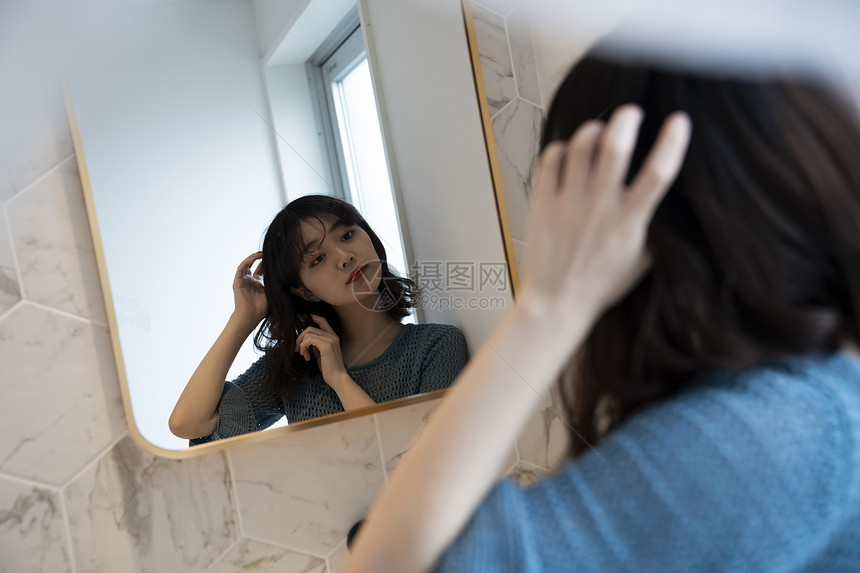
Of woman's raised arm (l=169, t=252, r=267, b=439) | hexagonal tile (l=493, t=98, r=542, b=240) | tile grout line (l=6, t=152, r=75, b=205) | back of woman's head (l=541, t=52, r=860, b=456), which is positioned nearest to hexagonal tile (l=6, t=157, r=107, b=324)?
tile grout line (l=6, t=152, r=75, b=205)

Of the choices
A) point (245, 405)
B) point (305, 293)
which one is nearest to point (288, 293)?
point (305, 293)

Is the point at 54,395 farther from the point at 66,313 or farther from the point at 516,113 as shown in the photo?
the point at 516,113

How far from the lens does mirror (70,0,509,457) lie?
2.40 feet

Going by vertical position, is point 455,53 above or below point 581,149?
above

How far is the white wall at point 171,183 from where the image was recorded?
733mm

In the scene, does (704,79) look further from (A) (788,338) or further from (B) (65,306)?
(B) (65,306)

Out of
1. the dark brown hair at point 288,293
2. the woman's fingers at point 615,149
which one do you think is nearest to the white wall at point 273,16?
the dark brown hair at point 288,293

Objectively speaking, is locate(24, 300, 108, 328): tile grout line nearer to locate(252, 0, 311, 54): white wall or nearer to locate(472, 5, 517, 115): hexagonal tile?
locate(252, 0, 311, 54): white wall

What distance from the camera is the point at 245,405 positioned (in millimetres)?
764

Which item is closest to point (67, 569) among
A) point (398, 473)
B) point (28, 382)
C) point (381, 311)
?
point (28, 382)

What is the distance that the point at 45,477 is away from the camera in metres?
0.72

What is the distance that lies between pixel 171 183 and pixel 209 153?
0.18 ft

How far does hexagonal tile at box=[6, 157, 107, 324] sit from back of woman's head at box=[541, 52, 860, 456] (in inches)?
23.9

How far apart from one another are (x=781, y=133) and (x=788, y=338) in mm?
108
